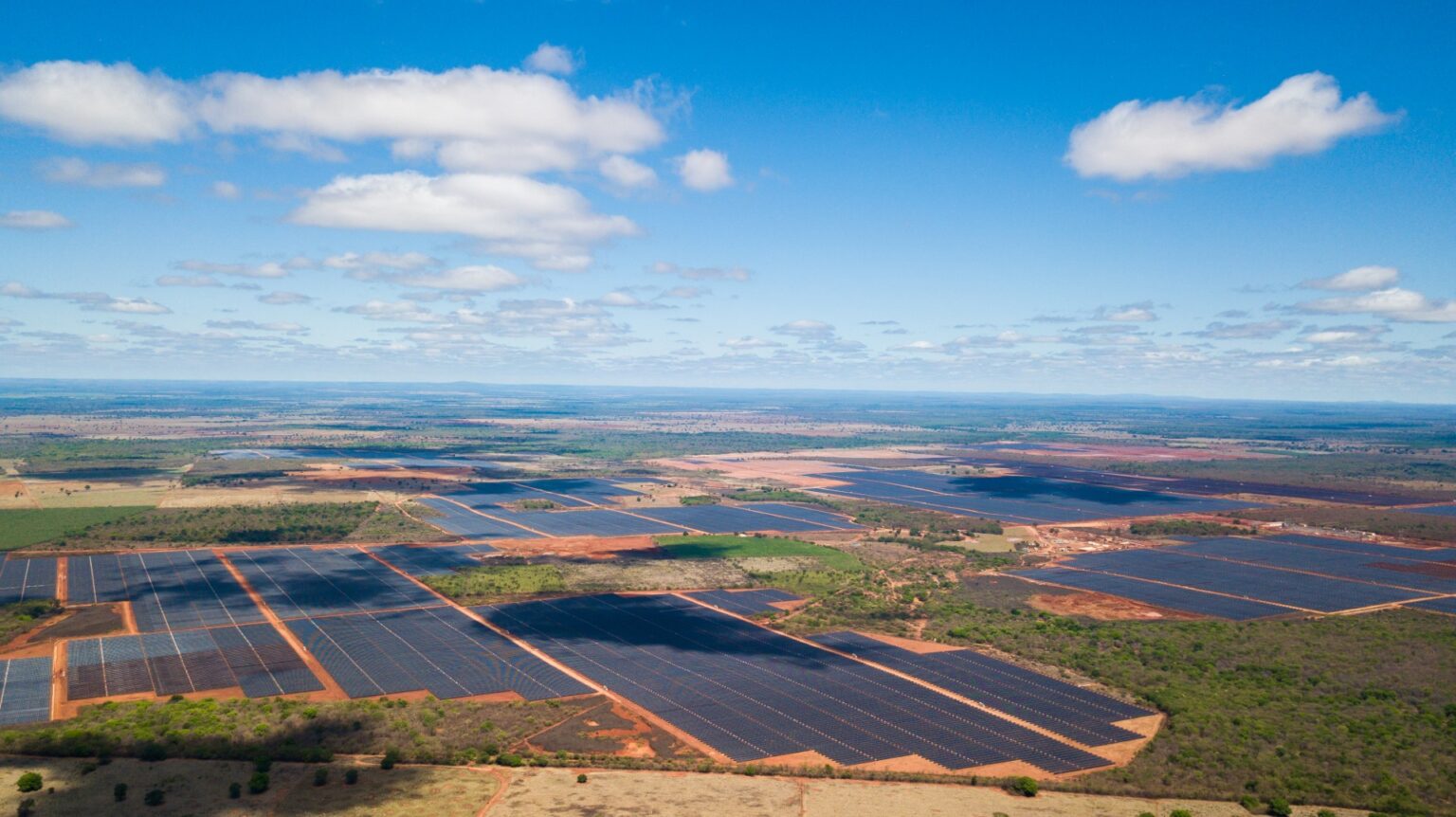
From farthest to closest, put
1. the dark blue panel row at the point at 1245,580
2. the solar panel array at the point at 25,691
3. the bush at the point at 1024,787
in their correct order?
the dark blue panel row at the point at 1245,580, the solar panel array at the point at 25,691, the bush at the point at 1024,787

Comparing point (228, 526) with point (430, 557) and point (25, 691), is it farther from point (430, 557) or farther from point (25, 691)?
point (25, 691)

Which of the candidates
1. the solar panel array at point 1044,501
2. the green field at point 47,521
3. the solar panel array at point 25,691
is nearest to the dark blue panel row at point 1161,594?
the solar panel array at point 1044,501

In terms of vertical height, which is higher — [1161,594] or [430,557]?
[430,557]

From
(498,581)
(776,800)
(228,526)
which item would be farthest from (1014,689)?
(228,526)

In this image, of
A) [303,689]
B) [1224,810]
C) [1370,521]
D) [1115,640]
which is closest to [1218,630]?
[1115,640]

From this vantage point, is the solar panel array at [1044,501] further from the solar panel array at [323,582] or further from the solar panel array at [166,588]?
the solar panel array at [166,588]

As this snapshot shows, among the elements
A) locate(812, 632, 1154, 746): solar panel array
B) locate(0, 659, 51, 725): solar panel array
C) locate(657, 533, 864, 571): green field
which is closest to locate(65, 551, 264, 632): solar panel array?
locate(0, 659, 51, 725): solar panel array

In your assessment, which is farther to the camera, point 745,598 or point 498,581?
point 498,581

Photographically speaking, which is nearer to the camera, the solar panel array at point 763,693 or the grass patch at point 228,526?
the solar panel array at point 763,693

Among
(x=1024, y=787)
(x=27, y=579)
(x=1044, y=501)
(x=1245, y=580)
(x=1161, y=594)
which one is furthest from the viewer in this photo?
(x=1044, y=501)
